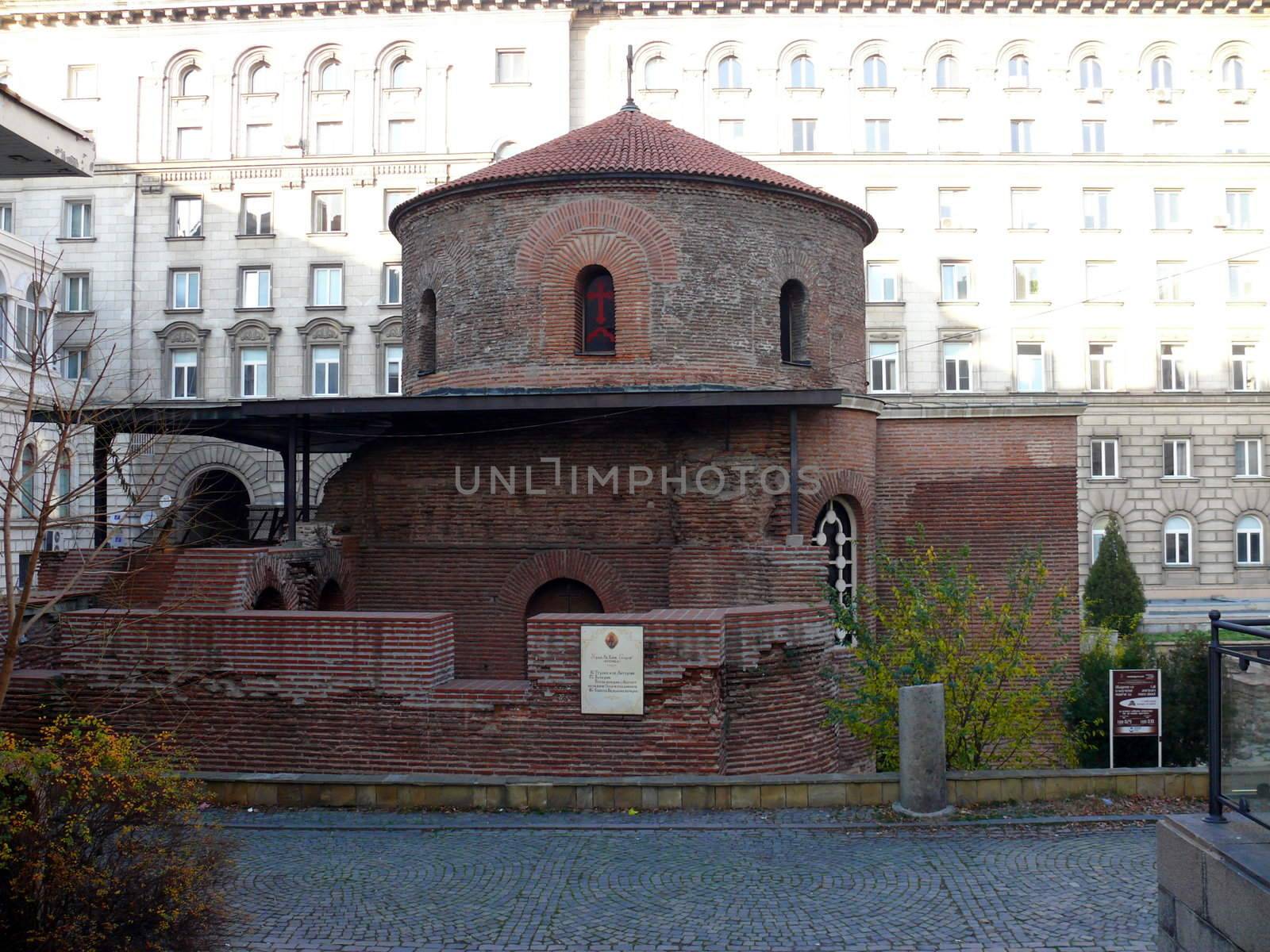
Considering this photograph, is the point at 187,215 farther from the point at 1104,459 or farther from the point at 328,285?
the point at 1104,459

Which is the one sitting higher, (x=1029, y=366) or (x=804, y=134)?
(x=804, y=134)

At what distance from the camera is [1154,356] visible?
34000mm

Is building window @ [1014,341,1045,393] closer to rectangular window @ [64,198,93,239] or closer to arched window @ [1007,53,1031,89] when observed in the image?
arched window @ [1007,53,1031,89]

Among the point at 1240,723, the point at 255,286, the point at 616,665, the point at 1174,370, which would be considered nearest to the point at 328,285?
the point at 255,286

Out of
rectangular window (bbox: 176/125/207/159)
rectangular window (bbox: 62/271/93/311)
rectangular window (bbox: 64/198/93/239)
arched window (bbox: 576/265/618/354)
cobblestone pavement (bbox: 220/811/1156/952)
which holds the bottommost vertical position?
cobblestone pavement (bbox: 220/811/1156/952)

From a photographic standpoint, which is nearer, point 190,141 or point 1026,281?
point 1026,281

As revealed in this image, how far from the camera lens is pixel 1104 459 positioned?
110 ft

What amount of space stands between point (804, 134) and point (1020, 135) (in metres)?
7.08

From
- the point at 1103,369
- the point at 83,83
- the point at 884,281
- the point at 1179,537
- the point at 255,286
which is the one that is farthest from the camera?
the point at 83,83

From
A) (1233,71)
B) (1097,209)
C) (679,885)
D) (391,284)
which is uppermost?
(1233,71)

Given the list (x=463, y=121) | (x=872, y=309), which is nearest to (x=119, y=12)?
(x=463, y=121)

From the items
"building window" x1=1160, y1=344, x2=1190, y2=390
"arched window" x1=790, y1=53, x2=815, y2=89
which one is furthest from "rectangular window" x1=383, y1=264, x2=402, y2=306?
"building window" x1=1160, y1=344, x2=1190, y2=390

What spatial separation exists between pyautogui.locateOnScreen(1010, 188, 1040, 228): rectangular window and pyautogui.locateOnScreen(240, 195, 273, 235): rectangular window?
24.0 m

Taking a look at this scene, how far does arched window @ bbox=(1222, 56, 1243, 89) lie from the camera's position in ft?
114
